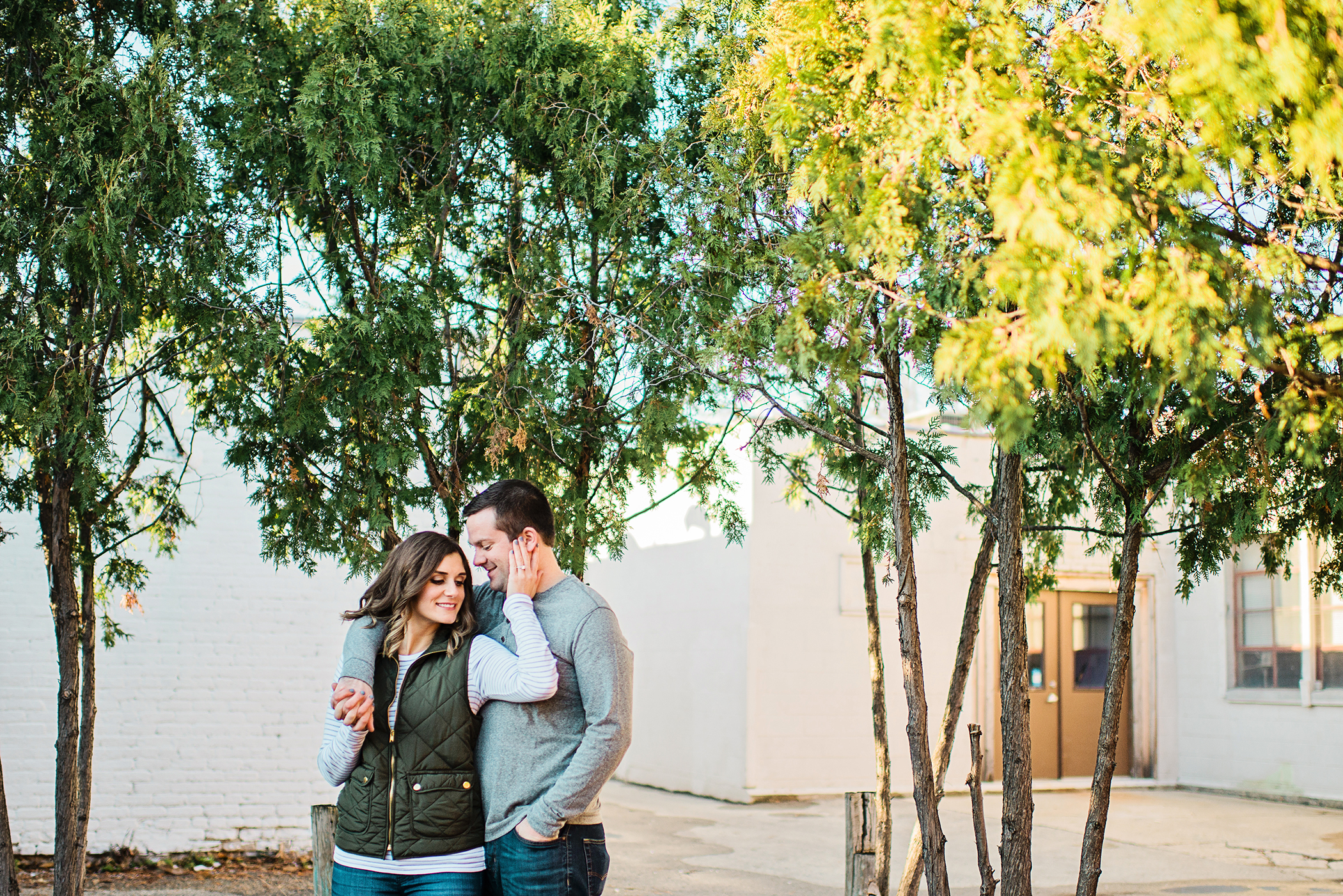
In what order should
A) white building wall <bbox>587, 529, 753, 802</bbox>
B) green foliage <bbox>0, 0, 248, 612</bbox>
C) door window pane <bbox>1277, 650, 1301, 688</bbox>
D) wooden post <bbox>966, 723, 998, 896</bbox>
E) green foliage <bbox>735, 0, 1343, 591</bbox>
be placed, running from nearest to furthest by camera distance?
green foliage <bbox>735, 0, 1343, 591</bbox> → wooden post <bbox>966, 723, 998, 896</bbox> → green foliage <bbox>0, 0, 248, 612</bbox> → white building wall <bbox>587, 529, 753, 802</bbox> → door window pane <bbox>1277, 650, 1301, 688</bbox>

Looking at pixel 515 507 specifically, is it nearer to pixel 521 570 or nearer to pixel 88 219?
pixel 521 570

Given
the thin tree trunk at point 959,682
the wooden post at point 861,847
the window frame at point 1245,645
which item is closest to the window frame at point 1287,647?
the window frame at point 1245,645

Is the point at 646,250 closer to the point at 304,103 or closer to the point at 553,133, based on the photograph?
the point at 553,133

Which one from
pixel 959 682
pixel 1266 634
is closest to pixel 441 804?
pixel 959 682

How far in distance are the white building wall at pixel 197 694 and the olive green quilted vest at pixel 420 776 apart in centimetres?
572

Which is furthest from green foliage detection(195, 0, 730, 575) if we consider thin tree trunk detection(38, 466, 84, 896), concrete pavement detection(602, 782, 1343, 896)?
concrete pavement detection(602, 782, 1343, 896)

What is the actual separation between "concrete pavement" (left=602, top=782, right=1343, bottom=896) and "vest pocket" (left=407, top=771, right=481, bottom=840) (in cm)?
532

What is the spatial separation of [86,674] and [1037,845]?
7511 mm

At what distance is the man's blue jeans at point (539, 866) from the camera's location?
290 centimetres

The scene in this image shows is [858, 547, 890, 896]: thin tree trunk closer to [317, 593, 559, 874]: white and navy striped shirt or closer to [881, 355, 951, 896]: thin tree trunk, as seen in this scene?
[881, 355, 951, 896]: thin tree trunk

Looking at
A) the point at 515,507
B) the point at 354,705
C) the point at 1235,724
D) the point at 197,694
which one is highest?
the point at 515,507

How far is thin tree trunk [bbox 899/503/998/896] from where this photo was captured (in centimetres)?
551

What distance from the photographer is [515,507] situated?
3.11 m

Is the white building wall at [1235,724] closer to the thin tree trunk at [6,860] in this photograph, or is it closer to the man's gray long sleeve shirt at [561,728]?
the thin tree trunk at [6,860]
